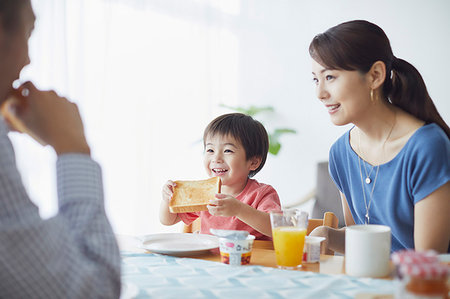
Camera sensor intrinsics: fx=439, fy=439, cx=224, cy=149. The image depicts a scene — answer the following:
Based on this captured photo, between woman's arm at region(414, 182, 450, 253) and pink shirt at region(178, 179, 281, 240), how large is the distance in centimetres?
52

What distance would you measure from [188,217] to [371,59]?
0.98 m

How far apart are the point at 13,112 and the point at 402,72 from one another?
4.25 ft

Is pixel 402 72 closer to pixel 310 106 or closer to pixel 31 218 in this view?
pixel 31 218

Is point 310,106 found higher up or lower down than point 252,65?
lower down

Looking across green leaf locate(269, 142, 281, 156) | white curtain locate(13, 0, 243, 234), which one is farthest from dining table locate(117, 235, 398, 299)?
green leaf locate(269, 142, 281, 156)

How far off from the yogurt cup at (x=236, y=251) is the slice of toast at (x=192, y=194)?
500 mm

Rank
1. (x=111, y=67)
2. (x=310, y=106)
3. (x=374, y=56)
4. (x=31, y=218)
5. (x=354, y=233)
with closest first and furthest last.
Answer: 1. (x=31, y=218)
2. (x=354, y=233)
3. (x=374, y=56)
4. (x=111, y=67)
5. (x=310, y=106)

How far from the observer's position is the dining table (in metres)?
0.89

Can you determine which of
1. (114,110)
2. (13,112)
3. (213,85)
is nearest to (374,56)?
(13,112)

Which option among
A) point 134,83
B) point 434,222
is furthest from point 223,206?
point 134,83

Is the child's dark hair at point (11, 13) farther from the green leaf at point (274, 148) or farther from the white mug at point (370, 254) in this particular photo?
the green leaf at point (274, 148)

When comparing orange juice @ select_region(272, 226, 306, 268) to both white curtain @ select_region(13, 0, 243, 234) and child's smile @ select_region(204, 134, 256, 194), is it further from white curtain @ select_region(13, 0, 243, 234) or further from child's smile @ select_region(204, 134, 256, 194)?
white curtain @ select_region(13, 0, 243, 234)

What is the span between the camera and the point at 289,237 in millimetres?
1114

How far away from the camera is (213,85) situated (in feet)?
15.5
